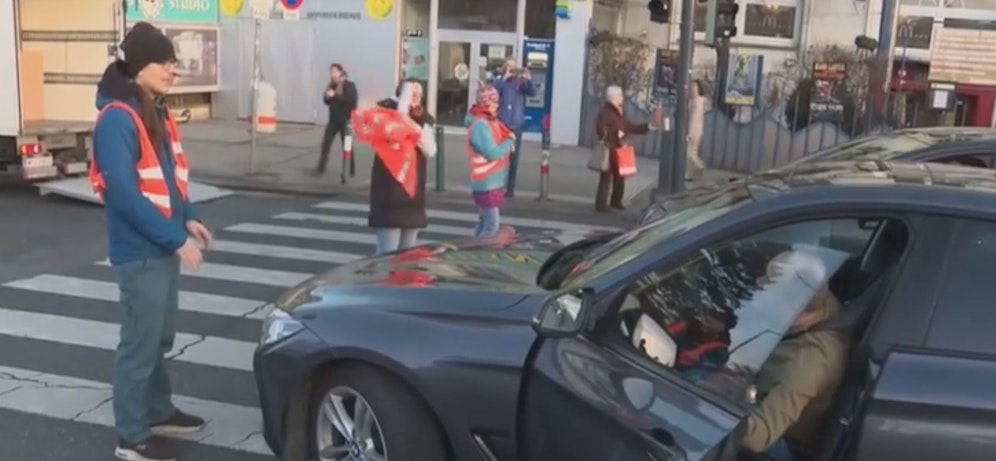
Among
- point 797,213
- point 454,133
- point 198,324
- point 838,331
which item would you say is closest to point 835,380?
point 838,331

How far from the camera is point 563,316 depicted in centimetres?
316

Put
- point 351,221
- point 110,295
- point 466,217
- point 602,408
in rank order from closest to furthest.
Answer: point 602,408
point 110,295
point 351,221
point 466,217

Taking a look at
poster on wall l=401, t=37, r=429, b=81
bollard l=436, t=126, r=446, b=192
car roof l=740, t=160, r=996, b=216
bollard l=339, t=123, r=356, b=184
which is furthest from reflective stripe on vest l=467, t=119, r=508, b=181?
poster on wall l=401, t=37, r=429, b=81

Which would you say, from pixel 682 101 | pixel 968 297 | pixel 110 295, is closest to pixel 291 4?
pixel 682 101

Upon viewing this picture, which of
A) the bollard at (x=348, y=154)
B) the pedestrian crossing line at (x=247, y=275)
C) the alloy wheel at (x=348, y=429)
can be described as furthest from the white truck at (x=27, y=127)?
the alloy wheel at (x=348, y=429)

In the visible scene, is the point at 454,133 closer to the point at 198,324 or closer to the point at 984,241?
the point at 198,324

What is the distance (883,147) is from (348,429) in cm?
430

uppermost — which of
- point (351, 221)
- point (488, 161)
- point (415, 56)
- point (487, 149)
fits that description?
point (415, 56)

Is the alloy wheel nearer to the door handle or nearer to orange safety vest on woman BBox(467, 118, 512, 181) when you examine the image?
the door handle

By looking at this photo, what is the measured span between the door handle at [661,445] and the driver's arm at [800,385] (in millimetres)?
381

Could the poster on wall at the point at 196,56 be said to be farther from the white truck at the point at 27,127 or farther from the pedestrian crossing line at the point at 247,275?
the pedestrian crossing line at the point at 247,275

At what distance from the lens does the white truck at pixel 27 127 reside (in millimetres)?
11125

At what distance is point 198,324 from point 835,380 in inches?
193

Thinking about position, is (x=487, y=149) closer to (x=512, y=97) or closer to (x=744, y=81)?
(x=512, y=97)
